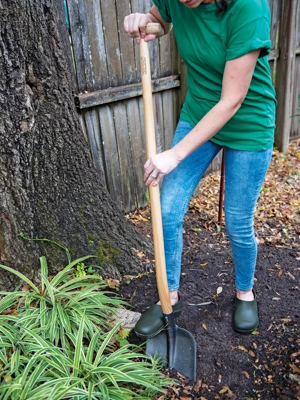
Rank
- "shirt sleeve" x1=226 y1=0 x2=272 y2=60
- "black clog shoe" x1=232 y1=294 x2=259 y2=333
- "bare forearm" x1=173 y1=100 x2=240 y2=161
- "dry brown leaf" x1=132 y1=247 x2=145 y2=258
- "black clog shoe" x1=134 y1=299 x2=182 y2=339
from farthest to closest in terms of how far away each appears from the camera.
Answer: "dry brown leaf" x1=132 y1=247 x2=145 y2=258
"black clog shoe" x1=232 y1=294 x2=259 y2=333
"black clog shoe" x1=134 y1=299 x2=182 y2=339
"bare forearm" x1=173 y1=100 x2=240 y2=161
"shirt sleeve" x1=226 y1=0 x2=272 y2=60

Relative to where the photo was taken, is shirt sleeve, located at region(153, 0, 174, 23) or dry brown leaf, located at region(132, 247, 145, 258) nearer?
shirt sleeve, located at region(153, 0, 174, 23)

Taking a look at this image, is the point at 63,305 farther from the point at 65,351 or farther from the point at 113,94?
the point at 113,94

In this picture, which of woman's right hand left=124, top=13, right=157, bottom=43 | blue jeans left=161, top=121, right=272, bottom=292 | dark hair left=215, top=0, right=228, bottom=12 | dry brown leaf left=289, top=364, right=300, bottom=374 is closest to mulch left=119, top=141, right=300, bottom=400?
dry brown leaf left=289, top=364, right=300, bottom=374

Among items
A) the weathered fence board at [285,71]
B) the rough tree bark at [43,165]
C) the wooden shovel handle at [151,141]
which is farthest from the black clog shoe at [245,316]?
the weathered fence board at [285,71]

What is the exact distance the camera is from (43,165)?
246 cm

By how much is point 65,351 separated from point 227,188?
1.19m

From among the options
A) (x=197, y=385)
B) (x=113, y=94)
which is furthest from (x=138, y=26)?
(x=197, y=385)

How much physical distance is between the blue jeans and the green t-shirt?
0.23 feet

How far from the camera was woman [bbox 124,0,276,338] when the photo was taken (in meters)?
1.64

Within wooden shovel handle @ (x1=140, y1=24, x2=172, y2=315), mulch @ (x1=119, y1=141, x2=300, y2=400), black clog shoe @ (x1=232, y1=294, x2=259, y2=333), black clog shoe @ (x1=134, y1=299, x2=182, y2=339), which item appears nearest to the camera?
wooden shovel handle @ (x1=140, y1=24, x2=172, y2=315)

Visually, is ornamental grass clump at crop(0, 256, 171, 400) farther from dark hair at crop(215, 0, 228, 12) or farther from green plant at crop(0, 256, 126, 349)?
dark hair at crop(215, 0, 228, 12)

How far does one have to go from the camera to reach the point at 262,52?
167cm

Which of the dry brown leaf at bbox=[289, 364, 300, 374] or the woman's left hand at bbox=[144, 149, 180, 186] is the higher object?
the woman's left hand at bbox=[144, 149, 180, 186]

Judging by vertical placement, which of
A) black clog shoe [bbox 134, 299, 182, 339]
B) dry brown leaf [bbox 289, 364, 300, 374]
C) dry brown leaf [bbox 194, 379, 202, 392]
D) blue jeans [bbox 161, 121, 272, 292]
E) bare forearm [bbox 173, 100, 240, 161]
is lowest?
dry brown leaf [bbox 194, 379, 202, 392]
